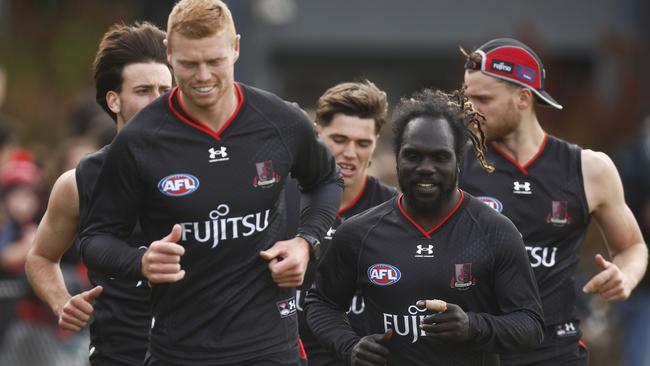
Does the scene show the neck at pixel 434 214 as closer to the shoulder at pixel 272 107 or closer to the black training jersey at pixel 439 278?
the black training jersey at pixel 439 278

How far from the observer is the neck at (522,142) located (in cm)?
740

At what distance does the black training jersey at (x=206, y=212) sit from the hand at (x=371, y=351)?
382 mm

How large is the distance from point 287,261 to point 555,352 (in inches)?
75.1

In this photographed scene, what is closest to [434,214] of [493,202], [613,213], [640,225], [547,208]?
[493,202]

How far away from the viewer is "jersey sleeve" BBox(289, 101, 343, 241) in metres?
6.14

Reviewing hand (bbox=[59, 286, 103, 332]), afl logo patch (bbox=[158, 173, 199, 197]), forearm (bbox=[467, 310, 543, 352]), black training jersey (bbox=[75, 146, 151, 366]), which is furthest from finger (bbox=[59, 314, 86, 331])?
forearm (bbox=[467, 310, 543, 352])

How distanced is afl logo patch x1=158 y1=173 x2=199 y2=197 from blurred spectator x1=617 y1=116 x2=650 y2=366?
6.27 meters

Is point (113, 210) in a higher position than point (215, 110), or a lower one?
lower

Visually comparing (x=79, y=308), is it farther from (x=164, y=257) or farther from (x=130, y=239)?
(x=164, y=257)

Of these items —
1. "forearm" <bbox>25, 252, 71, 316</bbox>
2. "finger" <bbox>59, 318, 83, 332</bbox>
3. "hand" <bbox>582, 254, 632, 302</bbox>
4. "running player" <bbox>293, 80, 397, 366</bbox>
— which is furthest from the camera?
"running player" <bbox>293, 80, 397, 366</bbox>

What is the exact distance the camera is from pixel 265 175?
6.00 meters

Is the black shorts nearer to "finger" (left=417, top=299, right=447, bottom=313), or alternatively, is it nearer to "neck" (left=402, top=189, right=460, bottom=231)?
"neck" (left=402, top=189, right=460, bottom=231)

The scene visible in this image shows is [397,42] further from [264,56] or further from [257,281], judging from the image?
[257,281]

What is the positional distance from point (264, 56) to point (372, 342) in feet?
54.6
